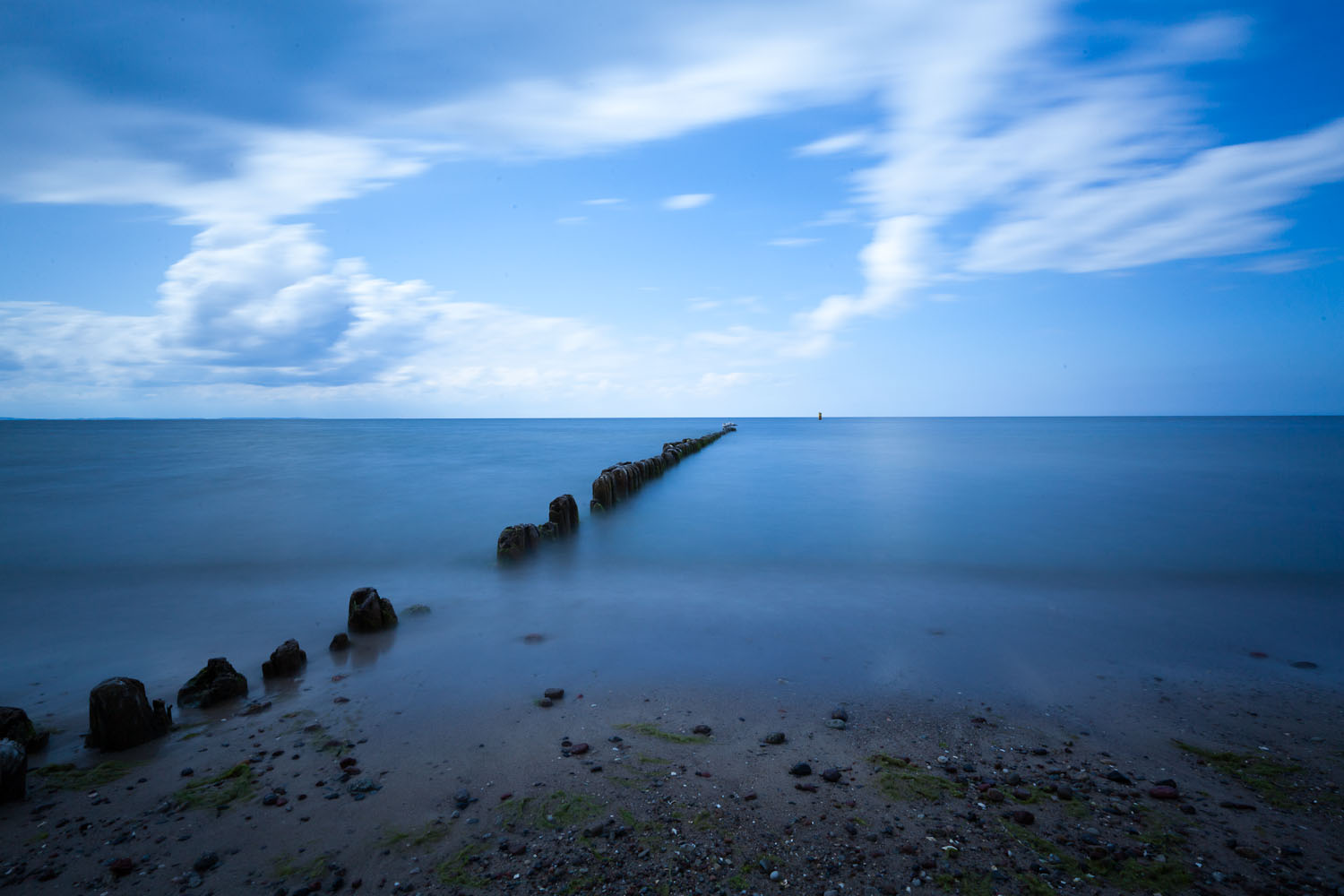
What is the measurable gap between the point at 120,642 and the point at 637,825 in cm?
536

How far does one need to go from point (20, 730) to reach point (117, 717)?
0.45 m

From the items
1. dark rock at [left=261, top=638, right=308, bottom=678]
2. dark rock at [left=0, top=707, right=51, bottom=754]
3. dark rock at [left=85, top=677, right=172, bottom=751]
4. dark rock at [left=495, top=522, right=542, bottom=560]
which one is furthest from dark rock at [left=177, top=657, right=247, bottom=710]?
dark rock at [left=495, top=522, right=542, bottom=560]

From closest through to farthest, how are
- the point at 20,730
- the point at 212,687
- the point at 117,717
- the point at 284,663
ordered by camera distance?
the point at 20,730 → the point at 117,717 → the point at 212,687 → the point at 284,663

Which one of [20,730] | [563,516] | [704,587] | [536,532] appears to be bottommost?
[704,587]

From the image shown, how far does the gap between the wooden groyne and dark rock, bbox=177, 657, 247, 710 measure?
4.07 meters

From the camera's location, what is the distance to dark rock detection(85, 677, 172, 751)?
11.7 ft

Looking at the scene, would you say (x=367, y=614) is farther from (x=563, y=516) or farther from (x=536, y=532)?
(x=563, y=516)

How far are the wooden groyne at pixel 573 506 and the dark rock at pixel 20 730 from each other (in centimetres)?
495

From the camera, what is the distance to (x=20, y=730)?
3465 millimetres

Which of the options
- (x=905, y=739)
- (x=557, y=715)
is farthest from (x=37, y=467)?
(x=905, y=739)

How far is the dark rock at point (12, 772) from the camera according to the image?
2.98 meters

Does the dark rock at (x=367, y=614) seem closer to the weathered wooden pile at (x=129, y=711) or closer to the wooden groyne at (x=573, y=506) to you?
the weathered wooden pile at (x=129, y=711)

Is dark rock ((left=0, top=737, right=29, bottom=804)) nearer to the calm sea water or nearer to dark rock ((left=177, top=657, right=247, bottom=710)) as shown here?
dark rock ((left=177, top=657, right=247, bottom=710))

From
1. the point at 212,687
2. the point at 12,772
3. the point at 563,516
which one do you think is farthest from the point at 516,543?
the point at 12,772
